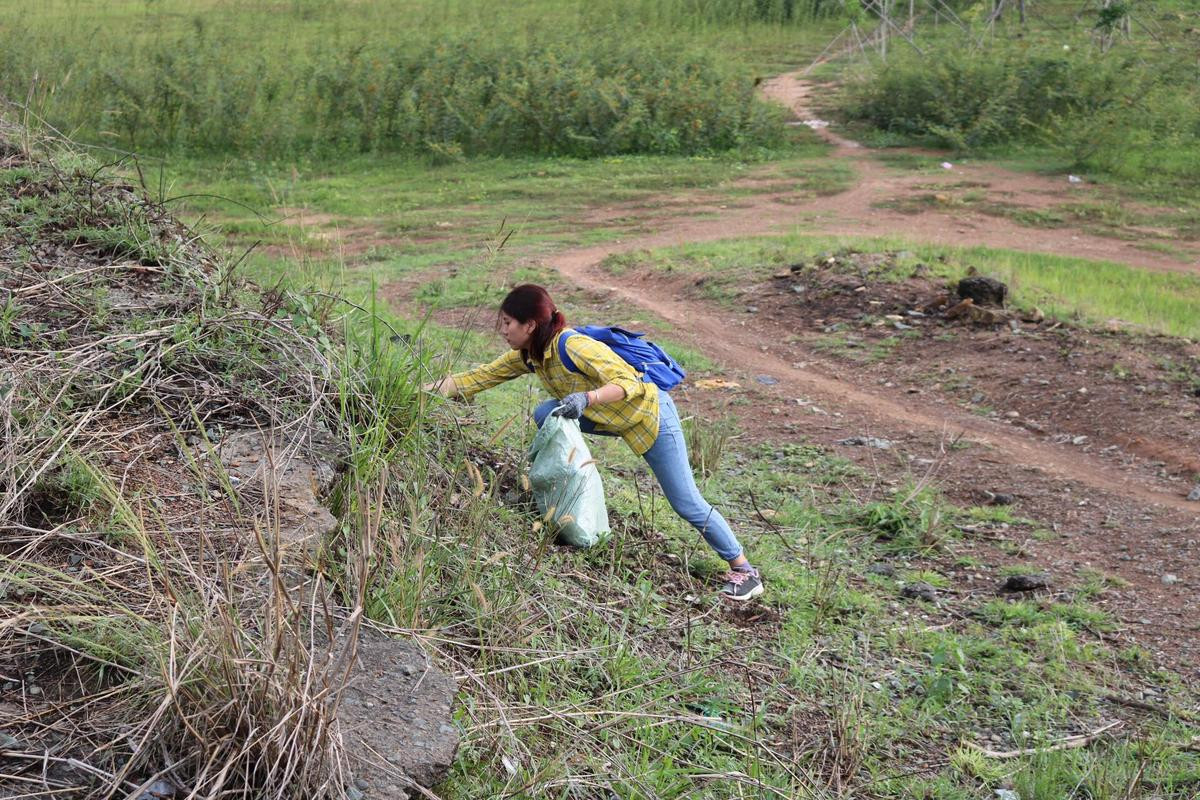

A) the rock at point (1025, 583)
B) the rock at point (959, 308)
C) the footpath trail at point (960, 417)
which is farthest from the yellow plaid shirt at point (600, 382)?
the rock at point (959, 308)

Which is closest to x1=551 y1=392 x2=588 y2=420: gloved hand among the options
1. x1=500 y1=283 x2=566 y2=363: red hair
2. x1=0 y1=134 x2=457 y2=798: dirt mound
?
x1=500 y1=283 x2=566 y2=363: red hair

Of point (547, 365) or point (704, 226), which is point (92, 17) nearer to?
point (704, 226)

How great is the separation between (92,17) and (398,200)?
34.4 feet

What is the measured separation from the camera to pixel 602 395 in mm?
3975

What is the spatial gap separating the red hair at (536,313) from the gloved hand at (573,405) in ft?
0.86

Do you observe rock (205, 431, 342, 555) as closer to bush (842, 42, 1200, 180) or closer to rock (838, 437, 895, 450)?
rock (838, 437, 895, 450)

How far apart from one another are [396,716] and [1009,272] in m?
7.43

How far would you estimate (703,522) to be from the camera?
4352 mm

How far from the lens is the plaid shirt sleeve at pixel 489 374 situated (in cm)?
423

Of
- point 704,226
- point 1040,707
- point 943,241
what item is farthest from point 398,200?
point 1040,707

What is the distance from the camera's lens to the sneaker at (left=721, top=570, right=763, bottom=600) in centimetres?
434

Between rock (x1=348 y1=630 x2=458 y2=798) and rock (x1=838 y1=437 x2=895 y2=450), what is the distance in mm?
4128

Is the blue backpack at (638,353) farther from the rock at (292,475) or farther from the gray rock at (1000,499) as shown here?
the gray rock at (1000,499)

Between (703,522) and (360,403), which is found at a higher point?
(360,403)
